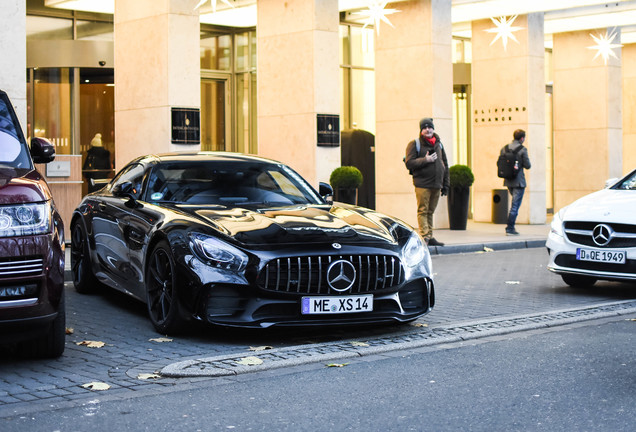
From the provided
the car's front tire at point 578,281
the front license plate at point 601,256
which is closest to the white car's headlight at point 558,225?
the front license plate at point 601,256

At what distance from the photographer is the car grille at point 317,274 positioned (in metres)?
7.11

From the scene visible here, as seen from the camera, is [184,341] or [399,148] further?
[399,148]

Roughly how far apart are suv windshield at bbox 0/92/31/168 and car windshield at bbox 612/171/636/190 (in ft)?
22.0

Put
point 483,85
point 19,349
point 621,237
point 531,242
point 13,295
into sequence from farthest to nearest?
point 483,85, point 531,242, point 621,237, point 19,349, point 13,295

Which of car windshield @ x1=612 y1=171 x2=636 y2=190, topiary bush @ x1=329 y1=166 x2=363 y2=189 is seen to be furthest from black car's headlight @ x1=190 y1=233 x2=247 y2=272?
topiary bush @ x1=329 y1=166 x2=363 y2=189

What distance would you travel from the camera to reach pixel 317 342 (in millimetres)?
7469

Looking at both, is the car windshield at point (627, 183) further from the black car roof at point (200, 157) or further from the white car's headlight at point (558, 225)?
the black car roof at point (200, 157)

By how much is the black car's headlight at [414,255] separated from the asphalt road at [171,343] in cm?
51

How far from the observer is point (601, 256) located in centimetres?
999

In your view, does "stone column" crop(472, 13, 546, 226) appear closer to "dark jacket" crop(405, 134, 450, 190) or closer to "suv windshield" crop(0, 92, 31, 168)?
"dark jacket" crop(405, 134, 450, 190)

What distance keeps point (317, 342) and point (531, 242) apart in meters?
10.5

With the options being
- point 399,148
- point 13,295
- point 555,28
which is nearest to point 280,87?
point 399,148

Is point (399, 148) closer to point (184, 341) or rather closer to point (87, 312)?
point (87, 312)

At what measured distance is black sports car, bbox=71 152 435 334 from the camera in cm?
714
